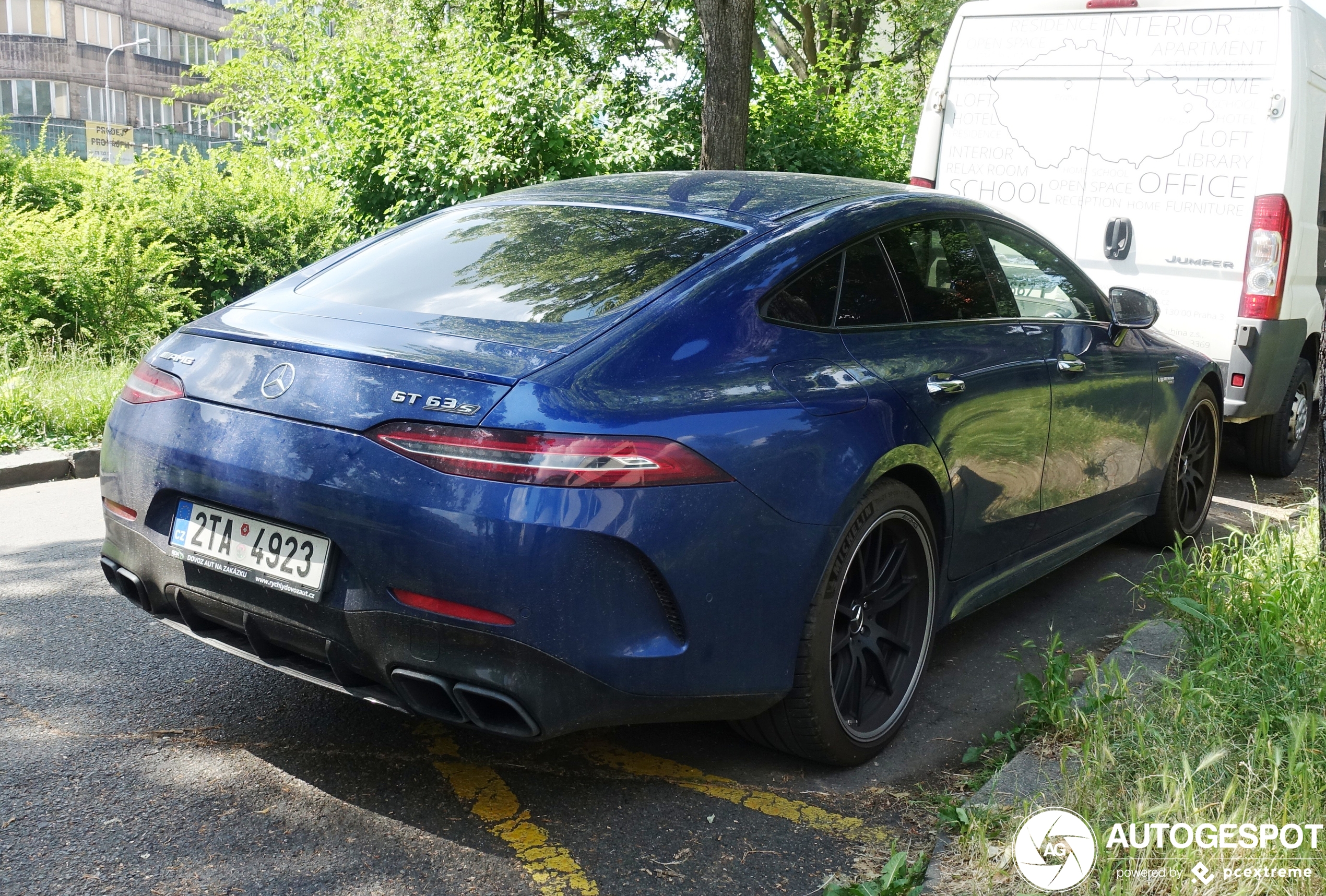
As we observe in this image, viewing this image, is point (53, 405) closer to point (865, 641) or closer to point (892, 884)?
point (865, 641)

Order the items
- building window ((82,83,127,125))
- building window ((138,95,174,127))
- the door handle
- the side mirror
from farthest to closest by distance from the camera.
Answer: building window ((138,95,174,127)) → building window ((82,83,127,125)) → the side mirror → the door handle

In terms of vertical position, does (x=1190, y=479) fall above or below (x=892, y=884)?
above

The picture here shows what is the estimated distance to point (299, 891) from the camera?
2.68 m

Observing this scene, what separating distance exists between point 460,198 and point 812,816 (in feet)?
29.8

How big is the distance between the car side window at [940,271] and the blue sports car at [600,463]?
2cm

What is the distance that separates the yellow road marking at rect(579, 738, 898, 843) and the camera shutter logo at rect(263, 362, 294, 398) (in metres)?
1.34

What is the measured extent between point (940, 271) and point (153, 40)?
74055mm

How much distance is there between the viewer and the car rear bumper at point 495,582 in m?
2.65

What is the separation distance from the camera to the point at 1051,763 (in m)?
3.18

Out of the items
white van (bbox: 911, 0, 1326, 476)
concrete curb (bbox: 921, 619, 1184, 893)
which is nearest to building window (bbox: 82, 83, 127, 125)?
white van (bbox: 911, 0, 1326, 476)

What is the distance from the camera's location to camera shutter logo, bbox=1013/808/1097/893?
2615 mm

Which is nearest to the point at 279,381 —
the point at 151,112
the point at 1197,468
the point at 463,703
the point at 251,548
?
the point at 251,548

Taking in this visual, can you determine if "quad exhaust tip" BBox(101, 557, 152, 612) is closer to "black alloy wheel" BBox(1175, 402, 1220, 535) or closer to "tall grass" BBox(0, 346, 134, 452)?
"tall grass" BBox(0, 346, 134, 452)

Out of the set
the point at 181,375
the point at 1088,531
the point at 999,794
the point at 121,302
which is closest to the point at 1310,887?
the point at 999,794
